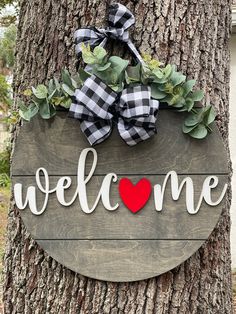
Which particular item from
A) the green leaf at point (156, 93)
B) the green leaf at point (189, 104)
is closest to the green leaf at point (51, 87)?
the green leaf at point (156, 93)

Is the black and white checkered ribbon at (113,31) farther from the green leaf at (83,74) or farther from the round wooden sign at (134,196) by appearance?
the round wooden sign at (134,196)

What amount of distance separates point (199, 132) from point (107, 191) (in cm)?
35

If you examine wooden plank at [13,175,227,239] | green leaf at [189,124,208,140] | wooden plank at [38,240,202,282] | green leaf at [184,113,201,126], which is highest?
green leaf at [184,113,201,126]

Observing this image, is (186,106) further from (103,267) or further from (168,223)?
(103,267)

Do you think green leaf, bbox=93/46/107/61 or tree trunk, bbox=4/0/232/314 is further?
tree trunk, bbox=4/0/232/314

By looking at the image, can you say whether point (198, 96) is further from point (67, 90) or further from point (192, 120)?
point (67, 90)

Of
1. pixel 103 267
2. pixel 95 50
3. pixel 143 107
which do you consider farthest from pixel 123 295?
pixel 95 50

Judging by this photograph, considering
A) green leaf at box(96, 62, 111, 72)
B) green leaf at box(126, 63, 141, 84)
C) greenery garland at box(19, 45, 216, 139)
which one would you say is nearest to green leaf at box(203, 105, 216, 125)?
greenery garland at box(19, 45, 216, 139)

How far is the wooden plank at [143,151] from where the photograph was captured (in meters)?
1.66

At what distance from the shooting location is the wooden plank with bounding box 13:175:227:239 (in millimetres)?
1654

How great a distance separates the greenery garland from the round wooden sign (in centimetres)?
4

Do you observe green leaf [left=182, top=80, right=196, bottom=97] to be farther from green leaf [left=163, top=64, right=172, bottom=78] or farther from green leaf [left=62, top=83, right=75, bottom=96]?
green leaf [left=62, top=83, right=75, bottom=96]

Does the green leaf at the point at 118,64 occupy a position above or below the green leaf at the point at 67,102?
above

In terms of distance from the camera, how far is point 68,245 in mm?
1682
